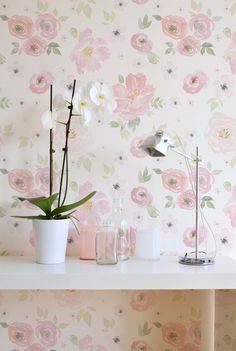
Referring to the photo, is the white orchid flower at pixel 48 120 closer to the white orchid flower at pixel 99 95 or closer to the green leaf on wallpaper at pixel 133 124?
the white orchid flower at pixel 99 95

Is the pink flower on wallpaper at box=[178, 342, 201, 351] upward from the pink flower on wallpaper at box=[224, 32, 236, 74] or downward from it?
downward

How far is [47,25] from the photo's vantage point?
1.69m

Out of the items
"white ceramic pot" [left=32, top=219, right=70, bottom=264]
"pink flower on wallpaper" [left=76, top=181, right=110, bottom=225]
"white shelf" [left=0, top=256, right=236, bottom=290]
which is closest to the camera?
"white shelf" [left=0, top=256, right=236, bottom=290]

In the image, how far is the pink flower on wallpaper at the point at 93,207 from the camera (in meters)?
1.66

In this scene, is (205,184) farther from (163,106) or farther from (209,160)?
(163,106)

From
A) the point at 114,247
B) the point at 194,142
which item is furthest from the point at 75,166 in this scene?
the point at 194,142

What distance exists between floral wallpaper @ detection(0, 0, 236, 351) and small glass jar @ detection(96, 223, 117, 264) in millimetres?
152

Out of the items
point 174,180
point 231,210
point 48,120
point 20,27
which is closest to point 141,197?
point 174,180

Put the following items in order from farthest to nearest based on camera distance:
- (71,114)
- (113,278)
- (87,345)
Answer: (87,345) < (71,114) < (113,278)

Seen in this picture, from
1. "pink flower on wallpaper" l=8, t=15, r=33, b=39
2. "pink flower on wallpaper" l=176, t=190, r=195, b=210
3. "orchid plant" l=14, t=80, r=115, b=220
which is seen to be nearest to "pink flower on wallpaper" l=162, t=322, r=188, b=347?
"pink flower on wallpaper" l=176, t=190, r=195, b=210

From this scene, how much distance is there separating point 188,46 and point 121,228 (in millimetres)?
773

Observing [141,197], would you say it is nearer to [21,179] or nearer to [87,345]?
[21,179]

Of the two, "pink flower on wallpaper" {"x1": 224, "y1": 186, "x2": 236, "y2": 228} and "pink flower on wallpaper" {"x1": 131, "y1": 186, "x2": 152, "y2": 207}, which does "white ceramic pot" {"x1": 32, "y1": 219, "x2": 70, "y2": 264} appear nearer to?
"pink flower on wallpaper" {"x1": 131, "y1": 186, "x2": 152, "y2": 207}

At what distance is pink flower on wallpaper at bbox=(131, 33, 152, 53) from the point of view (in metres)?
1.70
